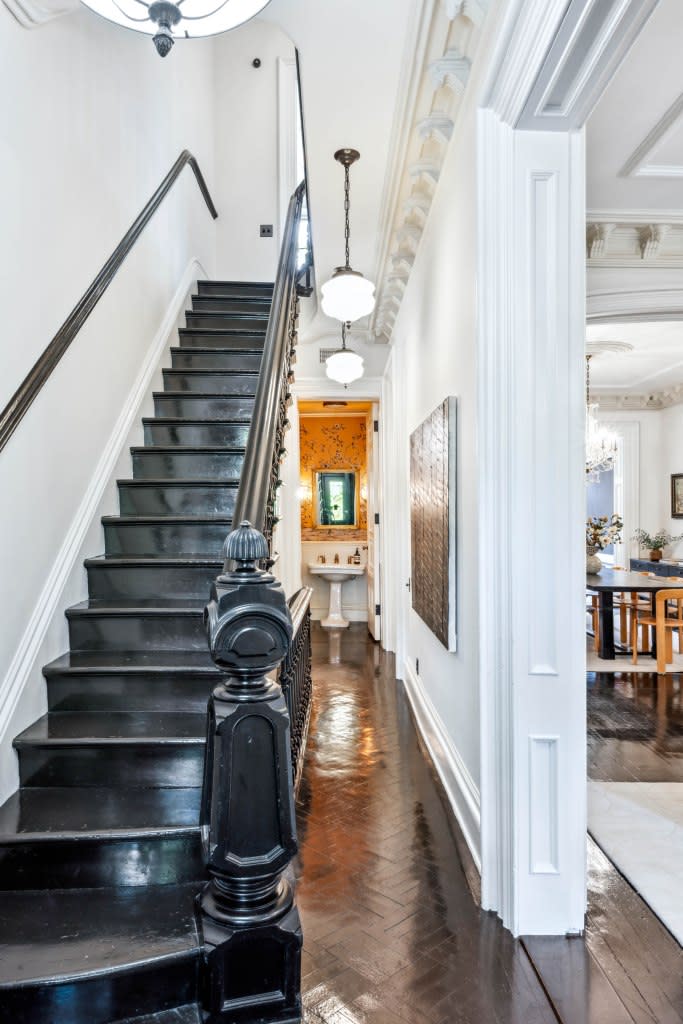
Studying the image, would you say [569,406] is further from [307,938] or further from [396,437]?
[396,437]

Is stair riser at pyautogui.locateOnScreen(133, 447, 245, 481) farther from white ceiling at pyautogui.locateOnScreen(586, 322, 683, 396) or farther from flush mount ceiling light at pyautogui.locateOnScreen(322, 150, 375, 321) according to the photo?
white ceiling at pyautogui.locateOnScreen(586, 322, 683, 396)

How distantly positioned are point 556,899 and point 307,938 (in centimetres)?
83

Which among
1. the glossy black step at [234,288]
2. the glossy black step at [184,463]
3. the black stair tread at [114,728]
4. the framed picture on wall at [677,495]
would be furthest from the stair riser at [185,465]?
the framed picture on wall at [677,495]

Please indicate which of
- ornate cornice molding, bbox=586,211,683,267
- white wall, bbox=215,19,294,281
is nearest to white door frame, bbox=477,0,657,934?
ornate cornice molding, bbox=586,211,683,267

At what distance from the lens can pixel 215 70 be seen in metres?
6.33

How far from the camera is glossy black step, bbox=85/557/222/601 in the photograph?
2.87 meters

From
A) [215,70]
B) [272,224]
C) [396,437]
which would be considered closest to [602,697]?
[396,437]

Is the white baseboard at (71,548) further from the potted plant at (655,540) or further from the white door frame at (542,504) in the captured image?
the potted plant at (655,540)

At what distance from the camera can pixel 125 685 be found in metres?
2.44

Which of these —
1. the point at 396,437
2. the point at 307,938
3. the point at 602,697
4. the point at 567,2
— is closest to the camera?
the point at 567,2

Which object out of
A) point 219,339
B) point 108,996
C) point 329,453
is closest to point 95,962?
point 108,996

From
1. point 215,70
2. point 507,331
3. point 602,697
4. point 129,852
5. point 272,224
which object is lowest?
point 602,697

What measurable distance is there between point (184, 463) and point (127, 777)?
5.97 ft

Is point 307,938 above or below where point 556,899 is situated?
below
